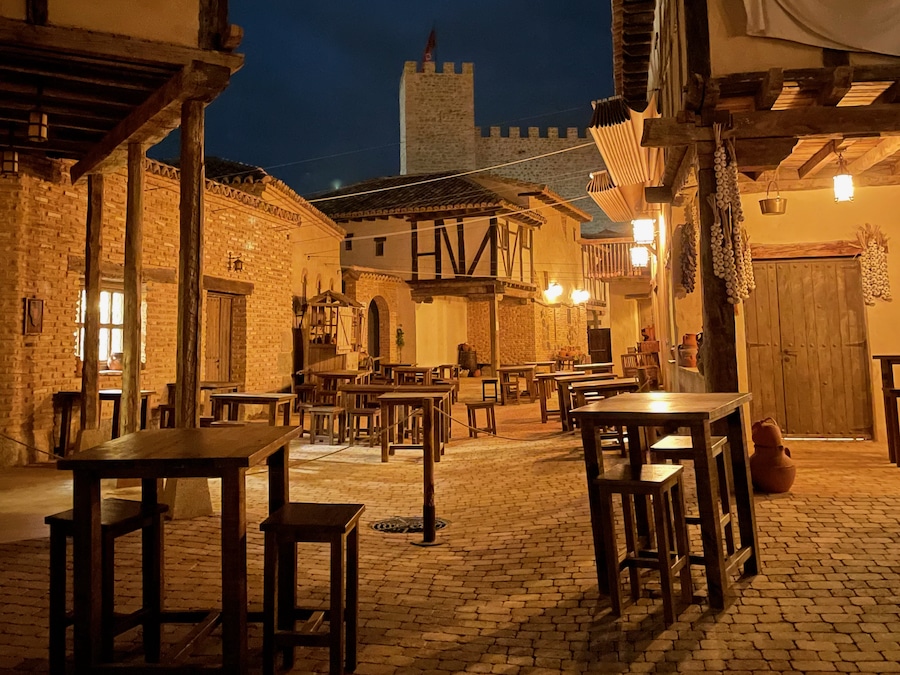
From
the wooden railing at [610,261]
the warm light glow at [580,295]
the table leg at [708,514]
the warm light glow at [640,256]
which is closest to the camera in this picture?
the table leg at [708,514]

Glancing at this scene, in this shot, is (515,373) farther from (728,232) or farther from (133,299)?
(133,299)

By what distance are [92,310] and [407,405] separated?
4.21 m

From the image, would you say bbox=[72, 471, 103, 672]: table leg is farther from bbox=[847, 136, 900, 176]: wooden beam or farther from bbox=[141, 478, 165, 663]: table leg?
bbox=[847, 136, 900, 176]: wooden beam

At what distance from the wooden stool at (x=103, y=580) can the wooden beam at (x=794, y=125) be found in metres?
5.36

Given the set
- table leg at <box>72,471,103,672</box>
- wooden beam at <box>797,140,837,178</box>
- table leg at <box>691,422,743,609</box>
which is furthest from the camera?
wooden beam at <box>797,140,837,178</box>

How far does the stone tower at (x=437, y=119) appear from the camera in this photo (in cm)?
3584

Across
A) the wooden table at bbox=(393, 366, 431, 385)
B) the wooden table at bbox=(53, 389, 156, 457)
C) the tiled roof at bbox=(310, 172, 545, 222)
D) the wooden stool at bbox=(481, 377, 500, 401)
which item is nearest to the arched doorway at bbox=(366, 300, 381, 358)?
the tiled roof at bbox=(310, 172, 545, 222)

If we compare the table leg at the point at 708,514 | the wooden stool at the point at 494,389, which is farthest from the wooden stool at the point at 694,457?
the wooden stool at the point at 494,389

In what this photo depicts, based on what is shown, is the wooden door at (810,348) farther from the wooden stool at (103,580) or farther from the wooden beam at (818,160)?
the wooden stool at (103,580)

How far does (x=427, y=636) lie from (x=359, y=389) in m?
6.38

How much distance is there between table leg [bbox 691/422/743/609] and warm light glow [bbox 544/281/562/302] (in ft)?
69.3

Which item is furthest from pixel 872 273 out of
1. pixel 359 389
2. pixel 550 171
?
pixel 550 171

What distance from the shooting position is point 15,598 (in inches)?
148

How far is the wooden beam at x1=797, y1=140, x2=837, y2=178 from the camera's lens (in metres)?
6.86
